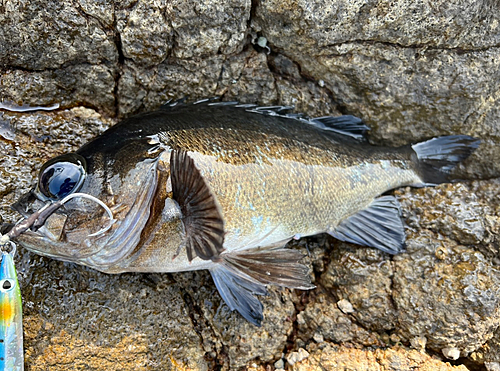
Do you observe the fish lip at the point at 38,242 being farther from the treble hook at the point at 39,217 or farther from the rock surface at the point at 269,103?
the rock surface at the point at 269,103

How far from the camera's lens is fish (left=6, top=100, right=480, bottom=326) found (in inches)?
84.7

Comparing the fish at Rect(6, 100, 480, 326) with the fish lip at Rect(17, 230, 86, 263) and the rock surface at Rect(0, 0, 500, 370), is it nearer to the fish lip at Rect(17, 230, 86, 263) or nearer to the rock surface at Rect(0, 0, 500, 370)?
the fish lip at Rect(17, 230, 86, 263)

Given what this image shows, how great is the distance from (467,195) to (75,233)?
2775mm

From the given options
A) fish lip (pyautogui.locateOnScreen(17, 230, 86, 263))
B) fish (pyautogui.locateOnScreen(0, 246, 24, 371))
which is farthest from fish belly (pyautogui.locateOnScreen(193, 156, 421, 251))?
fish (pyautogui.locateOnScreen(0, 246, 24, 371))

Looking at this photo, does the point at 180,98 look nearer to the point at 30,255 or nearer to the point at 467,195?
the point at 30,255

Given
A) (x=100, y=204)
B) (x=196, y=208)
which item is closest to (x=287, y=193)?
(x=196, y=208)

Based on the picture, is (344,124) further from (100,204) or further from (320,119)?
(100,204)

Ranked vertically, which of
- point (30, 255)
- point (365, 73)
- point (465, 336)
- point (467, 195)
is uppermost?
point (365, 73)

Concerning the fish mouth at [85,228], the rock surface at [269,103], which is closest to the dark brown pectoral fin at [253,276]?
the rock surface at [269,103]

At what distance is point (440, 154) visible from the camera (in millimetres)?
3139

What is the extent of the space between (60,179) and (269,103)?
162 cm

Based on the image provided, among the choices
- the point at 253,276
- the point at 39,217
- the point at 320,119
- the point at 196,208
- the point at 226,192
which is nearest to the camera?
the point at 39,217

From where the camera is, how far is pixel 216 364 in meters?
2.70

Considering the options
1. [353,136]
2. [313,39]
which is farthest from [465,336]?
[313,39]
